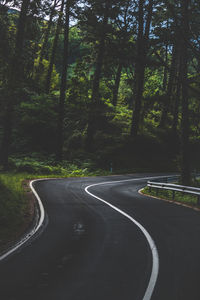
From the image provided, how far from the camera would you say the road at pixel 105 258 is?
589cm

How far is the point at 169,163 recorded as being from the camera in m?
34.9

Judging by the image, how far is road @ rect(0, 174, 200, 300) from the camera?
5891mm

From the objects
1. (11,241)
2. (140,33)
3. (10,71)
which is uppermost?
(140,33)

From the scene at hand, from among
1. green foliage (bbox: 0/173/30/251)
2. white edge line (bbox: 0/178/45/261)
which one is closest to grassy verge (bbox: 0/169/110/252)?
green foliage (bbox: 0/173/30/251)

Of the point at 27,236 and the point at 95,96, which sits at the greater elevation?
the point at 95,96

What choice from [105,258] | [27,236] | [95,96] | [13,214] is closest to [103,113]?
[95,96]

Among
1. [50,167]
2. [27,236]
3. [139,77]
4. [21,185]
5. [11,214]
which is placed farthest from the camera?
[139,77]

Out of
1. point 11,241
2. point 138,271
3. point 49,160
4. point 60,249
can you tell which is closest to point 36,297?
point 138,271

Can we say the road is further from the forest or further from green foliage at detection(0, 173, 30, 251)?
the forest

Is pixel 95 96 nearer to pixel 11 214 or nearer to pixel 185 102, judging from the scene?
pixel 185 102

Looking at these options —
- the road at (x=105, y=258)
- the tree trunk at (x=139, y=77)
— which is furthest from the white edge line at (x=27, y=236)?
the tree trunk at (x=139, y=77)

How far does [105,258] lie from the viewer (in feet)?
25.4

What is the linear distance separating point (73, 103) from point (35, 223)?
25679mm

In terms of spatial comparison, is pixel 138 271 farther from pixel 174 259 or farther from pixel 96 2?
pixel 96 2
